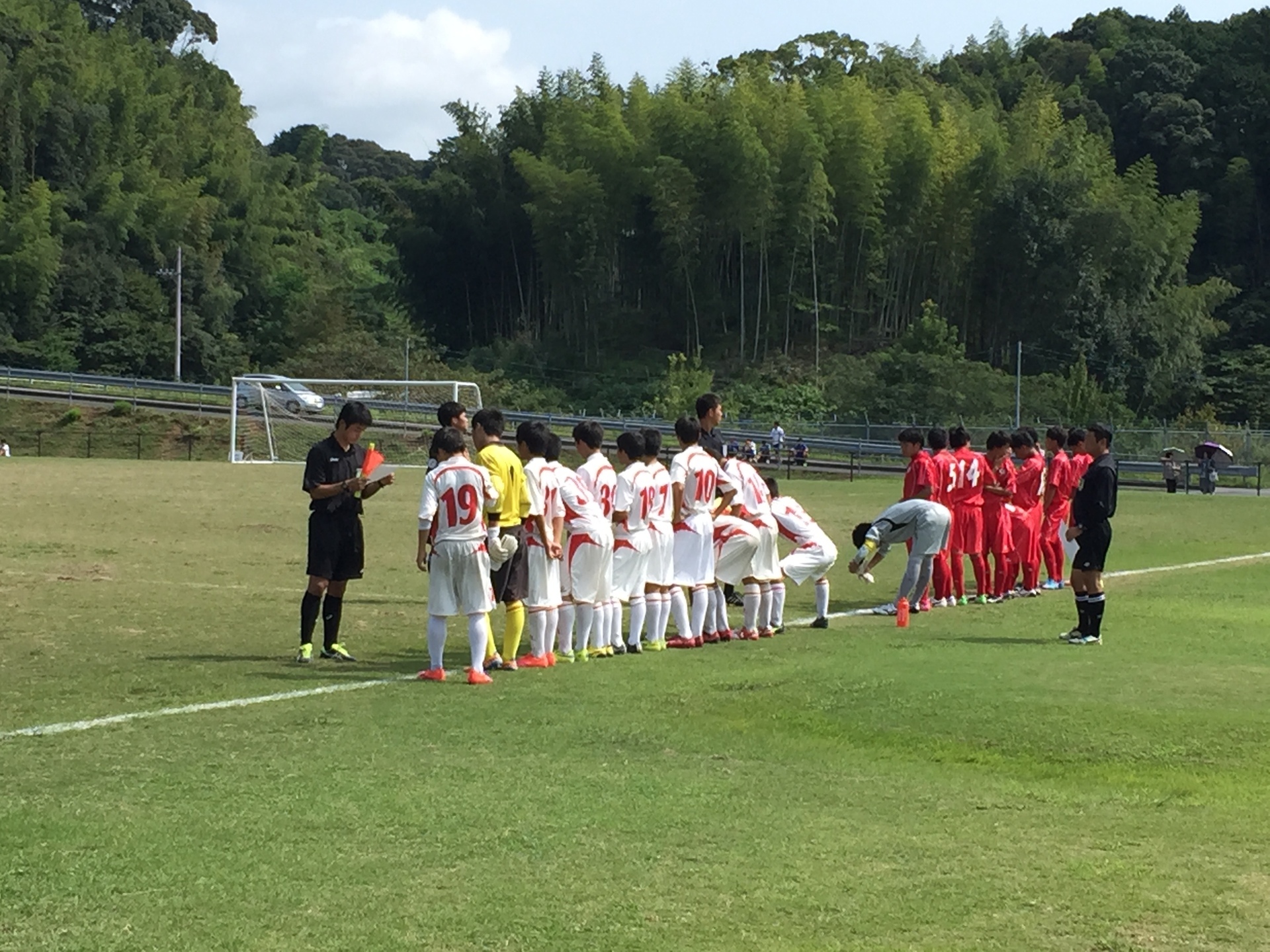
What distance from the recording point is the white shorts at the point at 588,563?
12266mm

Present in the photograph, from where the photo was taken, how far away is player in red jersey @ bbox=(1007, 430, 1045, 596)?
17.9 m

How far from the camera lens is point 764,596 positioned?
46.4 ft

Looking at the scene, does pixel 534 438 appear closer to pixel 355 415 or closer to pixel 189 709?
pixel 355 415

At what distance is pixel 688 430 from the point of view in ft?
43.2

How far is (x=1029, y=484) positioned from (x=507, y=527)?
8646 millimetres

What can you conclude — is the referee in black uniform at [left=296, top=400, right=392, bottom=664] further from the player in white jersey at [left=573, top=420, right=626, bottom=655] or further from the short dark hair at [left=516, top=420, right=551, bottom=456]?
the player in white jersey at [left=573, top=420, right=626, bottom=655]

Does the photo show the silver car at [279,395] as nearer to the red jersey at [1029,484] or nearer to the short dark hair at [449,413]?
the red jersey at [1029,484]

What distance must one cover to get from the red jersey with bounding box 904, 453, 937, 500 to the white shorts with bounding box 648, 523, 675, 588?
3.75 metres

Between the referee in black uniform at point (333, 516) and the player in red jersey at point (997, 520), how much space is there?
816 cm

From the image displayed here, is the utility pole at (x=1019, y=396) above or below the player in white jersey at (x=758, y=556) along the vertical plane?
above

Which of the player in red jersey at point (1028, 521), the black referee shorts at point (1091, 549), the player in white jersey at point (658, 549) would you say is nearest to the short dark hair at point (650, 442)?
the player in white jersey at point (658, 549)

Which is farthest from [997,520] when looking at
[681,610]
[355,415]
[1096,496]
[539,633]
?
[355,415]

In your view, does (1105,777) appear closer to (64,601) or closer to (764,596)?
(764,596)

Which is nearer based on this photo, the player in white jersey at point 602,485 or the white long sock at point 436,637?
the white long sock at point 436,637
